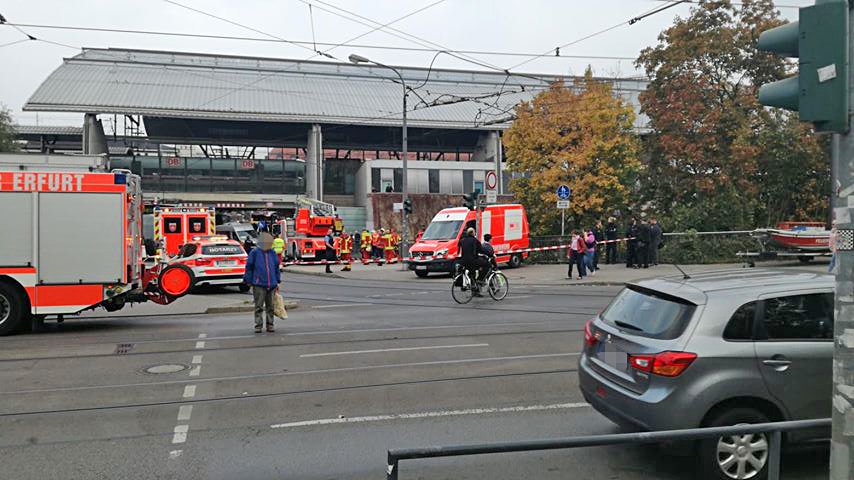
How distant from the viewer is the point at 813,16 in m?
3.48

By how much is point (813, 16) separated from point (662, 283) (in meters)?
2.92

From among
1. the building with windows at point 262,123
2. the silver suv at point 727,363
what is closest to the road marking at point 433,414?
the silver suv at point 727,363

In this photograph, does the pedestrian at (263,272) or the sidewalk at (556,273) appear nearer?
the pedestrian at (263,272)

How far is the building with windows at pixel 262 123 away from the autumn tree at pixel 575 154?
17.0m

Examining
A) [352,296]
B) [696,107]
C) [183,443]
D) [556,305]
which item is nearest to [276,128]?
[696,107]

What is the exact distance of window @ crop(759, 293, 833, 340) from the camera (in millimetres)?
5363

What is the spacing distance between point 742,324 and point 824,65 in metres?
2.41

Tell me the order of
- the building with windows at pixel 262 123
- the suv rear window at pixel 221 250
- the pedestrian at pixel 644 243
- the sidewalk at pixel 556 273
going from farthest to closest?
the building with windows at pixel 262 123 → the pedestrian at pixel 644 243 → the sidewalk at pixel 556 273 → the suv rear window at pixel 221 250

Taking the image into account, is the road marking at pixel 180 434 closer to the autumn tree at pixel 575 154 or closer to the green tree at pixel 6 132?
the autumn tree at pixel 575 154

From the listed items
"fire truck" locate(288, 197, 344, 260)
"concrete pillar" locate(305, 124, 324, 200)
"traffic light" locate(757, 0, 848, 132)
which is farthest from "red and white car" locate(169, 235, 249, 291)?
"concrete pillar" locate(305, 124, 324, 200)

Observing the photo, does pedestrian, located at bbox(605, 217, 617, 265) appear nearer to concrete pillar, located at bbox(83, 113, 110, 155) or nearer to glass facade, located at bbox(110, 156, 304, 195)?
glass facade, located at bbox(110, 156, 304, 195)

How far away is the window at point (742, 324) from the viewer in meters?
5.28

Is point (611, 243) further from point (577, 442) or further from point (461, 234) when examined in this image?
point (577, 442)

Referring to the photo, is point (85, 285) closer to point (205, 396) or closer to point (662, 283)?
point (205, 396)
